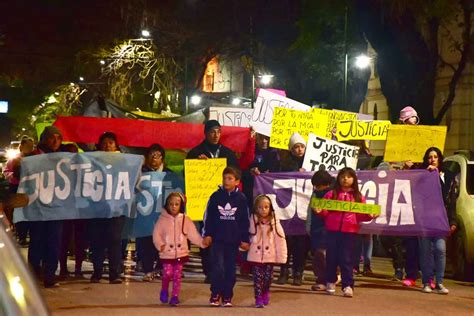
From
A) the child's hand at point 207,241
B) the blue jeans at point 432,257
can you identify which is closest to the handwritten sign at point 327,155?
the blue jeans at point 432,257

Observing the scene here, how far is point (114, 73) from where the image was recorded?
94.8 ft

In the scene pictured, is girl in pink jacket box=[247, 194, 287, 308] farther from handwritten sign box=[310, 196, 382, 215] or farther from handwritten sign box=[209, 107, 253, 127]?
handwritten sign box=[209, 107, 253, 127]

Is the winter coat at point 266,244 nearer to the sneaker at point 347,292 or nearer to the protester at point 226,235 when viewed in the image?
the protester at point 226,235

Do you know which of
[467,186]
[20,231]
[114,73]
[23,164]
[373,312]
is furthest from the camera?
[114,73]

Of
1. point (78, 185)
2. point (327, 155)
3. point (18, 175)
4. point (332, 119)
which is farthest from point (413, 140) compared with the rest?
point (18, 175)

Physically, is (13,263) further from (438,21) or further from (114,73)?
(114,73)

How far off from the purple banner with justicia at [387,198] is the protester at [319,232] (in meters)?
0.40

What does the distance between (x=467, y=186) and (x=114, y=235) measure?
210 inches

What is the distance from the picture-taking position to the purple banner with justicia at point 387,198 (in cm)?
1017

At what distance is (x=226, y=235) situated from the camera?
27.9ft

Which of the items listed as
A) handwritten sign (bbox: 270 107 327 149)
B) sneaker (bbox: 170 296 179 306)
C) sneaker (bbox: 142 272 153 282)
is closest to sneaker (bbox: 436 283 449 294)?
handwritten sign (bbox: 270 107 327 149)

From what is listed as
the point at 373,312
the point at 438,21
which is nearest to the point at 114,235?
the point at 373,312

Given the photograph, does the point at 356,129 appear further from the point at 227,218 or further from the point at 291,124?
the point at 227,218

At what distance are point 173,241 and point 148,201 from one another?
1758mm
